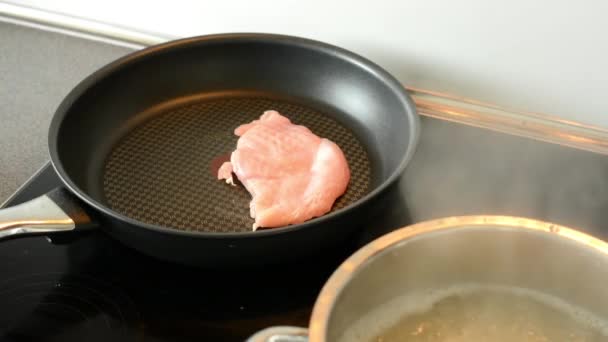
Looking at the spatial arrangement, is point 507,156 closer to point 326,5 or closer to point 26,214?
point 326,5

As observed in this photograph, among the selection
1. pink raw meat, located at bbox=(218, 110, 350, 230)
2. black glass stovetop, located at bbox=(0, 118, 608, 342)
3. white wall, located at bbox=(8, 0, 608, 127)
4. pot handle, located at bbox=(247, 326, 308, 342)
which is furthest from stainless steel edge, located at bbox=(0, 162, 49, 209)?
pot handle, located at bbox=(247, 326, 308, 342)

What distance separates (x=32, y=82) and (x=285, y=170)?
0.53 meters

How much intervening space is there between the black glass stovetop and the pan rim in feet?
0.19

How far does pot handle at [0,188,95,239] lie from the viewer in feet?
2.31

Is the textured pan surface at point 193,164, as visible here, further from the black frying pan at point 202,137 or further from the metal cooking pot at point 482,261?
the metal cooking pot at point 482,261

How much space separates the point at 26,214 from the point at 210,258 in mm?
205

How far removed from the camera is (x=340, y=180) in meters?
0.85

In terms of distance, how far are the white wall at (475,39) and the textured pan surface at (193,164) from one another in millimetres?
142

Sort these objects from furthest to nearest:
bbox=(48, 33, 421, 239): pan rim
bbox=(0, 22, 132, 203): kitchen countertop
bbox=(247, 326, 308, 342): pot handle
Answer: bbox=(0, 22, 132, 203): kitchen countertop → bbox=(48, 33, 421, 239): pan rim → bbox=(247, 326, 308, 342): pot handle

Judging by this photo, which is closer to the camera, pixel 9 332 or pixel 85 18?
pixel 9 332

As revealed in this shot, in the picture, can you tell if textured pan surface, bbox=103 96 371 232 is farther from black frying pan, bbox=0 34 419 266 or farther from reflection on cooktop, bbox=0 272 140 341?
reflection on cooktop, bbox=0 272 140 341

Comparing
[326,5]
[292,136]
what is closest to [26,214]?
[292,136]

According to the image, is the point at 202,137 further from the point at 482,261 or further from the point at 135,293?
the point at 482,261

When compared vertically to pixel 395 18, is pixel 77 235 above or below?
below
